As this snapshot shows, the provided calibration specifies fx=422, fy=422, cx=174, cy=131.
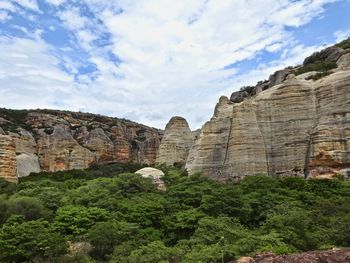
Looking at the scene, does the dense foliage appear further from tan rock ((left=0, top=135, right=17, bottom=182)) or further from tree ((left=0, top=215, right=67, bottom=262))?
tan rock ((left=0, top=135, right=17, bottom=182))

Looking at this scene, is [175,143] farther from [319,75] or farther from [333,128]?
[333,128]

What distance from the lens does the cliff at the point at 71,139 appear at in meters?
68.5

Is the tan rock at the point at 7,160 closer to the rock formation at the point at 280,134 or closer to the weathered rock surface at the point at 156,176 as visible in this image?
the rock formation at the point at 280,134

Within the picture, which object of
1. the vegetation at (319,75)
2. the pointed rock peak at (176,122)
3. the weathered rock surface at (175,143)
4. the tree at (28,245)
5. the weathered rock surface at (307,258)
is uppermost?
the vegetation at (319,75)

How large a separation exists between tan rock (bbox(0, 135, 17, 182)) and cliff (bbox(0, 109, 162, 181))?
15926 millimetres

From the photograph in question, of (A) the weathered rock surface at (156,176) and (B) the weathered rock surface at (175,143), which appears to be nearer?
(A) the weathered rock surface at (156,176)

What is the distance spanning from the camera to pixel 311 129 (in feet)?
114

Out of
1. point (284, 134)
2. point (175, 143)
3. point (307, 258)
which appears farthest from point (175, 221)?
point (175, 143)

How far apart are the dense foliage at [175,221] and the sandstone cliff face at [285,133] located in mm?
3636

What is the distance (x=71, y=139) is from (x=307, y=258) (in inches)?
2429

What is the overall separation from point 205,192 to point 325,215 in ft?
24.9

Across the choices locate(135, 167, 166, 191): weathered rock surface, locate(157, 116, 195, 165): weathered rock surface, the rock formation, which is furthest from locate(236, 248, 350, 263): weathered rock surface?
locate(157, 116, 195, 165): weathered rock surface

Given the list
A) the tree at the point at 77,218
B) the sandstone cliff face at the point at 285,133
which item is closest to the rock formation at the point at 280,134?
the sandstone cliff face at the point at 285,133

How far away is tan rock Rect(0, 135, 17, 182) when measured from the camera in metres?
44.1
